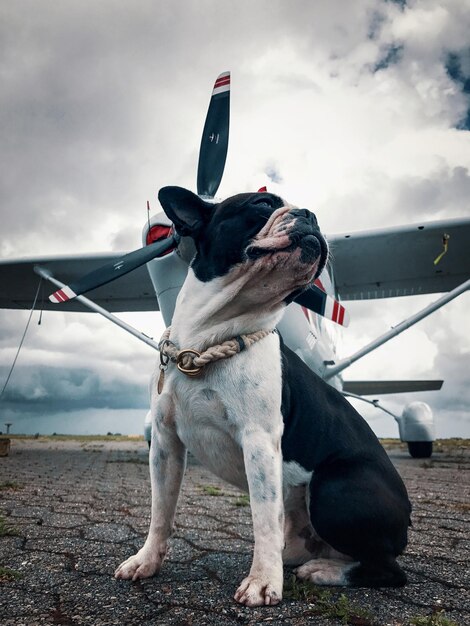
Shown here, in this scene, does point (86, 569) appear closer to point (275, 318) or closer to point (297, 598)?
point (297, 598)

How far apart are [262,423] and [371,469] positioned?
1.71 feet

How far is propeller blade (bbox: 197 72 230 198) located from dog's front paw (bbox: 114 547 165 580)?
286 cm

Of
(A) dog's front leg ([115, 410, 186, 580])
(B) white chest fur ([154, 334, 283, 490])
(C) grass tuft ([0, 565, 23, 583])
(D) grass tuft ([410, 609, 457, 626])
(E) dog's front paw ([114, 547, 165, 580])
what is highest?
(B) white chest fur ([154, 334, 283, 490])

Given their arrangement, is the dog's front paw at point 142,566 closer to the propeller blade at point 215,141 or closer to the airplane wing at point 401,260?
the propeller blade at point 215,141

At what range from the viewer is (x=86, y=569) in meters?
1.86

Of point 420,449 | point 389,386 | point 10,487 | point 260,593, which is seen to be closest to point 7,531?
point 260,593

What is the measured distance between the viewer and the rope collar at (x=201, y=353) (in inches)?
62.7

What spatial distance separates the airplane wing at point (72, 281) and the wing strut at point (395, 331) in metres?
3.40

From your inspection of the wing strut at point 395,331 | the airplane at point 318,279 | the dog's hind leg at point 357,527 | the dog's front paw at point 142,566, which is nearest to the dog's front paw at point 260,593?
the dog's hind leg at point 357,527

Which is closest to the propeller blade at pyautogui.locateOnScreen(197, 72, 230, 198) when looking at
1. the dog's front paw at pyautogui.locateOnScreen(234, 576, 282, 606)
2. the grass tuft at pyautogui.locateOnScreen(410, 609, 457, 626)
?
the dog's front paw at pyautogui.locateOnScreen(234, 576, 282, 606)

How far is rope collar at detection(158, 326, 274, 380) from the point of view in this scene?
1.59 meters

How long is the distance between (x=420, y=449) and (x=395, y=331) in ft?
14.9

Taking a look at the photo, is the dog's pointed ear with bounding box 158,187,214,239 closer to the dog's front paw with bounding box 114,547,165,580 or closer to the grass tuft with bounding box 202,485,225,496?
the dog's front paw with bounding box 114,547,165,580

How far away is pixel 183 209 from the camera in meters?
1.82
